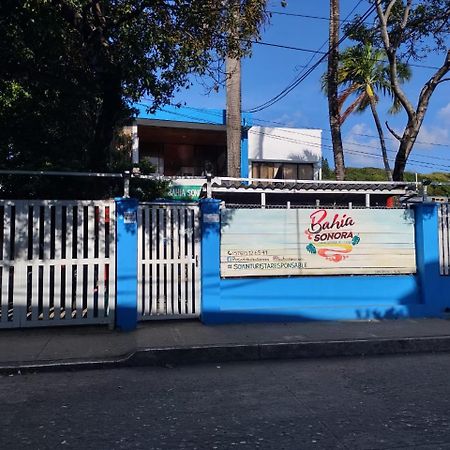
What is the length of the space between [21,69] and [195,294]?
4.96 m

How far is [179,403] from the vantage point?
16.5ft

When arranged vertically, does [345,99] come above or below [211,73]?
above

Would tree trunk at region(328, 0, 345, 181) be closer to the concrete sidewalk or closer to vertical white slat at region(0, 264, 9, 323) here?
the concrete sidewalk

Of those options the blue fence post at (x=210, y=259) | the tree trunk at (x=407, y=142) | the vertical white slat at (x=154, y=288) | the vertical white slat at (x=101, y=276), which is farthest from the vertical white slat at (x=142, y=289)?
the tree trunk at (x=407, y=142)

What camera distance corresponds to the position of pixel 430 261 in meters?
9.27

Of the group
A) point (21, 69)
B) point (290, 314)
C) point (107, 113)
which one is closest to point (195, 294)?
point (290, 314)

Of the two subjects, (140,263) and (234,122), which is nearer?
(140,263)

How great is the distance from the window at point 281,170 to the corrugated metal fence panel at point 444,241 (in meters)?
12.0

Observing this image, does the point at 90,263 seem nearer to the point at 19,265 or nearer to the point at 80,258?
the point at 80,258

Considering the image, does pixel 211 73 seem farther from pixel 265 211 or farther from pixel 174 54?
pixel 265 211

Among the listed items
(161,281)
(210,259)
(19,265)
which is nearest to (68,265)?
(19,265)

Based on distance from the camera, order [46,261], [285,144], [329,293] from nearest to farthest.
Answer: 1. [46,261]
2. [329,293]
3. [285,144]

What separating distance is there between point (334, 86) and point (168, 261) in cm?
882

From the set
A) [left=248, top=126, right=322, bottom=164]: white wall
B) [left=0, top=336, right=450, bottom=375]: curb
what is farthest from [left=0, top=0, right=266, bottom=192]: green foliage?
[left=248, top=126, right=322, bottom=164]: white wall
